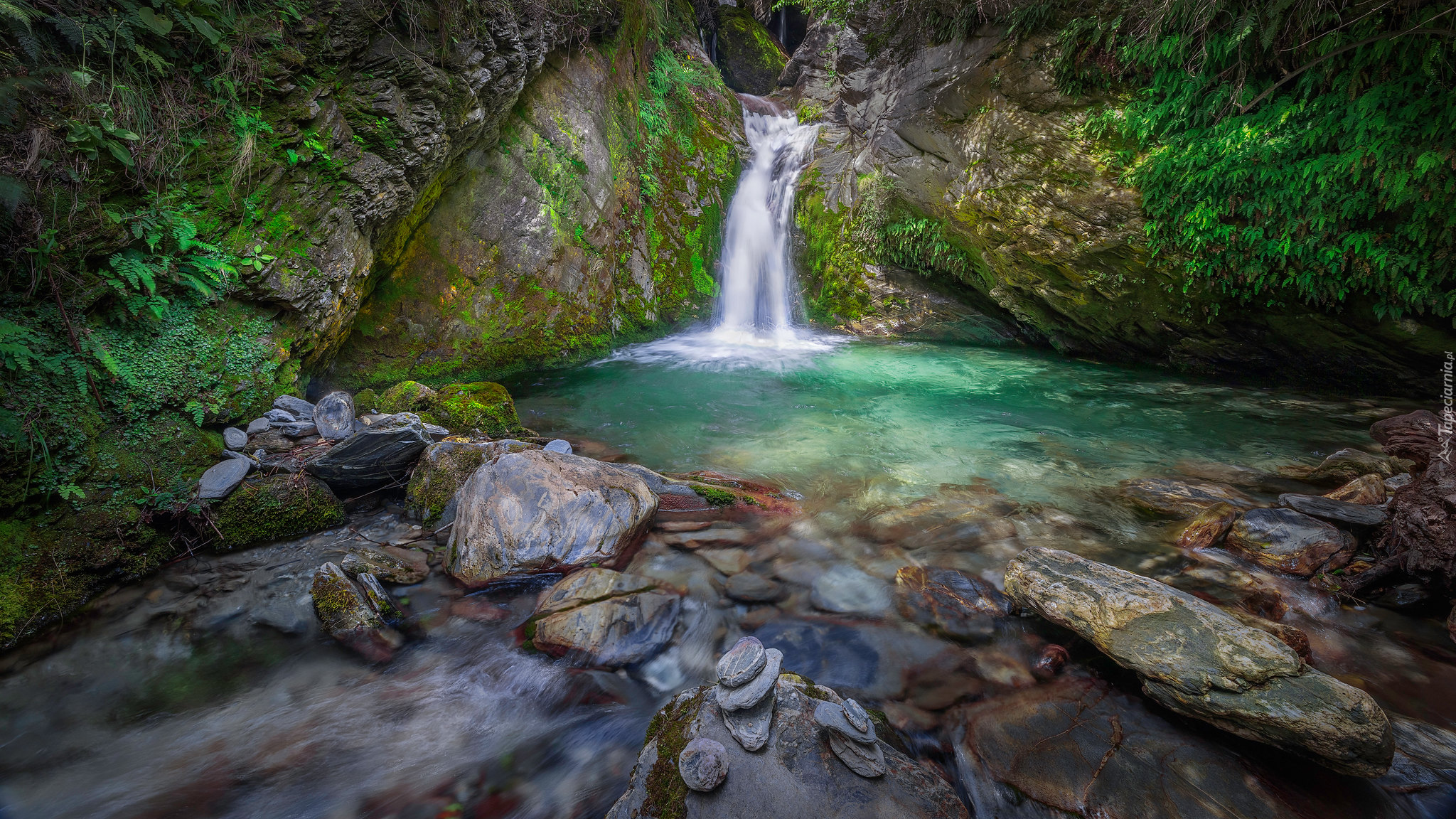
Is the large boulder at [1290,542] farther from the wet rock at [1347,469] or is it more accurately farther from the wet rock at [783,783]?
the wet rock at [783,783]

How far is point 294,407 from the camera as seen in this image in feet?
15.1

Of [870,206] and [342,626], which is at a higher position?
[870,206]

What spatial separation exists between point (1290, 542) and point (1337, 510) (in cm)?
41

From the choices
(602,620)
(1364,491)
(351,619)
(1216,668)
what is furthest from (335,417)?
(1364,491)

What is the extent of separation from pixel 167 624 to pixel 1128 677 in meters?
5.39

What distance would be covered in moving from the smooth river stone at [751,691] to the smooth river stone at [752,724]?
0.03 meters

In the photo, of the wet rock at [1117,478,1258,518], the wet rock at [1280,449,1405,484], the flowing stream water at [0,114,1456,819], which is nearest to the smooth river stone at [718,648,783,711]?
the flowing stream water at [0,114,1456,819]

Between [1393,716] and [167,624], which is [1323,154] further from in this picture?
[167,624]

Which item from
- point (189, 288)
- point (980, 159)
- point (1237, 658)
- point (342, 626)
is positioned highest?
point (980, 159)

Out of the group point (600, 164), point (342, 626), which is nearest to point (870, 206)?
point (600, 164)

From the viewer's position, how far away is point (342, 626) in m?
2.97

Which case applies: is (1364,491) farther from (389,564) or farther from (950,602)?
(389,564)

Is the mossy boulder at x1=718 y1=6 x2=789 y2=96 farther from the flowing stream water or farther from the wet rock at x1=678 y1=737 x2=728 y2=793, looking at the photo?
the wet rock at x1=678 y1=737 x2=728 y2=793

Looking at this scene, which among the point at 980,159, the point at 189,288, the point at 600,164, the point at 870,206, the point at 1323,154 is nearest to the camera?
the point at 189,288
